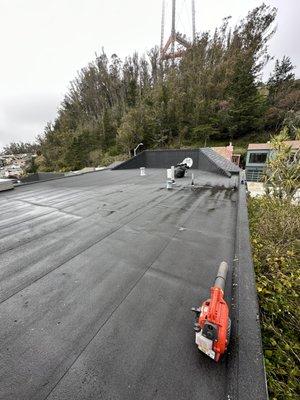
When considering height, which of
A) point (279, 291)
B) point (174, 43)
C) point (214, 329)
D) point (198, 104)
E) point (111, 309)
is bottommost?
point (279, 291)

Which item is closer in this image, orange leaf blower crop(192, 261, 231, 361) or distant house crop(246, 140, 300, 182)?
orange leaf blower crop(192, 261, 231, 361)

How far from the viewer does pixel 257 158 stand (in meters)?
14.0

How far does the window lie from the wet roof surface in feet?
43.3

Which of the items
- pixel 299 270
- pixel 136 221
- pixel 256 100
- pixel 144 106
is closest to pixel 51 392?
pixel 136 221

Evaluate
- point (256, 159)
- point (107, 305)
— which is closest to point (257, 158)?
point (256, 159)

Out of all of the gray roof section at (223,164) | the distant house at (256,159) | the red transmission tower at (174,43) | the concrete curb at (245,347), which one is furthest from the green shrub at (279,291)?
the red transmission tower at (174,43)

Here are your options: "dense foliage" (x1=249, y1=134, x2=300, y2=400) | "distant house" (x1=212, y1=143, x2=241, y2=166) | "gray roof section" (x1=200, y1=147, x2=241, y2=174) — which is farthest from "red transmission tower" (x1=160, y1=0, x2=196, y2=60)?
"dense foliage" (x1=249, y1=134, x2=300, y2=400)

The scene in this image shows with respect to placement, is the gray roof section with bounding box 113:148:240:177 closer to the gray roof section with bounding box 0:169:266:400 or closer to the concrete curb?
the gray roof section with bounding box 0:169:266:400

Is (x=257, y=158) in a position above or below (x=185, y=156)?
below

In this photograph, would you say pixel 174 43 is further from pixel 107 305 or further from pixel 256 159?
pixel 107 305

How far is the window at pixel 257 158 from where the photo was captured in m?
13.7

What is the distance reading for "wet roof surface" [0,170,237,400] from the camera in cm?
91

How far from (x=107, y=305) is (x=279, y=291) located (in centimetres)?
192

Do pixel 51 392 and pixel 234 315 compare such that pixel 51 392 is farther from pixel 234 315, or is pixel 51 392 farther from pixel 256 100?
pixel 256 100
